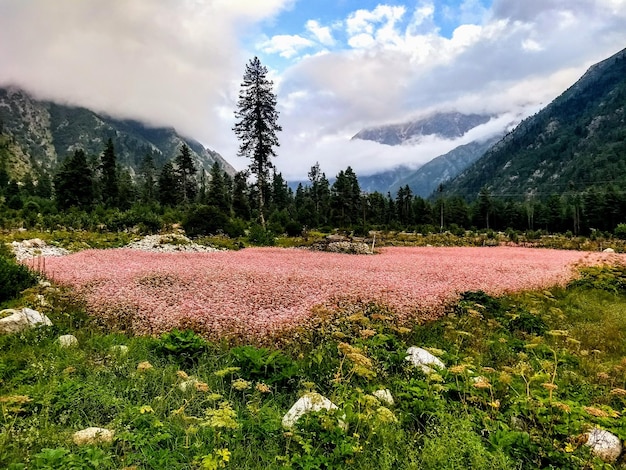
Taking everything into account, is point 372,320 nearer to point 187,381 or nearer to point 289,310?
point 289,310

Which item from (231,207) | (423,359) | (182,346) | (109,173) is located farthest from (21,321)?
(109,173)

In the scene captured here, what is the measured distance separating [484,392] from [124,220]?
A: 32789mm

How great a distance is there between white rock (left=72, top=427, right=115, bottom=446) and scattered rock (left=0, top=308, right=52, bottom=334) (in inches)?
152

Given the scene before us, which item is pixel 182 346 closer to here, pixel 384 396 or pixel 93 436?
pixel 93 436

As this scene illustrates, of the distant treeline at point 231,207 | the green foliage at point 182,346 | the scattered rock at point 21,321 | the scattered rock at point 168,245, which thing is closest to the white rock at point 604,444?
the green foliage at point 182,346

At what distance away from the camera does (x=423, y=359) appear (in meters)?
5.77

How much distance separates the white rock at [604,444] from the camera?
3.78 metres

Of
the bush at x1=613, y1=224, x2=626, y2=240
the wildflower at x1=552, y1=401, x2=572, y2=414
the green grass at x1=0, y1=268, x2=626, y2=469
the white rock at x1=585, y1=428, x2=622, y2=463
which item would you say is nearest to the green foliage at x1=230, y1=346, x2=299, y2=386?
the green grass at x1=0, y1=268, x2=626, y2=469

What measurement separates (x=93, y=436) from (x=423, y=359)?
14.9ft

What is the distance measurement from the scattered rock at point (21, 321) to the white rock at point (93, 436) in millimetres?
3859

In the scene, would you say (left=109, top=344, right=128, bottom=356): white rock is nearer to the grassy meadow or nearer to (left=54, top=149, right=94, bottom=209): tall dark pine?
the grassy meadow

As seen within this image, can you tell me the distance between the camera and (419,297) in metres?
8.79

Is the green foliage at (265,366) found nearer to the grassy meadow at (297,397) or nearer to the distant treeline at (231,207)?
the grassy meadow at (297,397)

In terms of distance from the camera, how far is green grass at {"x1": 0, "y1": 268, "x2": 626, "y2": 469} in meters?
3.54
